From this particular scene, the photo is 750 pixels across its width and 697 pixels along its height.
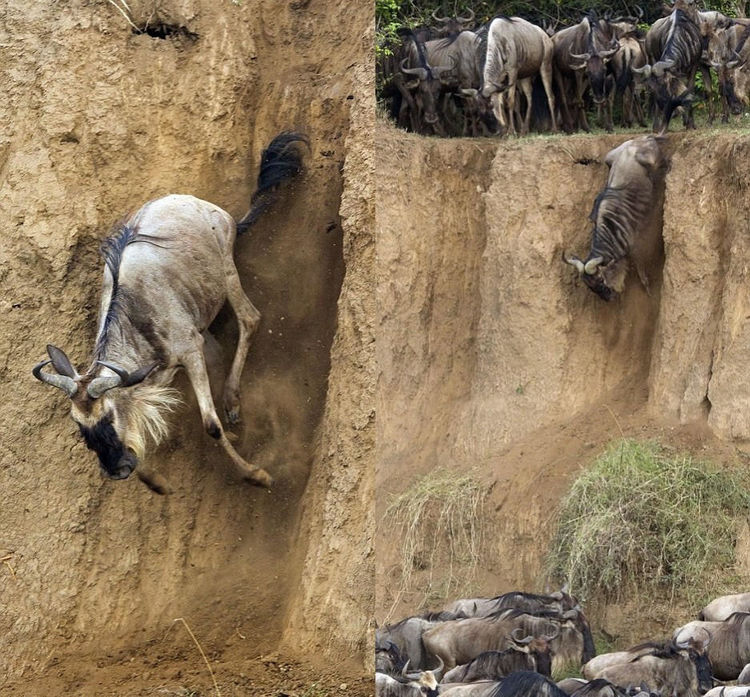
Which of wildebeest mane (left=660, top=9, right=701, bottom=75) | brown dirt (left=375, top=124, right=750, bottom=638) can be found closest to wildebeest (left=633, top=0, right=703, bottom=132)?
wildebeest mane (left=660, top=9, right=701, bottom=75)

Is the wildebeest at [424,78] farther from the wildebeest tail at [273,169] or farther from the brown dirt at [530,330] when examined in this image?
the wildebeest tail at [273,169]

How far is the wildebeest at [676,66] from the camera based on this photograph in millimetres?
16172

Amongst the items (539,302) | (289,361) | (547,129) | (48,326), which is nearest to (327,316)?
(289,361)

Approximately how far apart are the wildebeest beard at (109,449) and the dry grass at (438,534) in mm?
6514

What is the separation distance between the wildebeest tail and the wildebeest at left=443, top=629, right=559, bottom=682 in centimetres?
408

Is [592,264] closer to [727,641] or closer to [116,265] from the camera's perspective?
[727,641]

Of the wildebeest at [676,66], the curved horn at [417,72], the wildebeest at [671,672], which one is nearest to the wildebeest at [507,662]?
the wildebeest at [671,672]

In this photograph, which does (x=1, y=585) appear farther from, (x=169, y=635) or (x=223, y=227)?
(x=223, y=227)

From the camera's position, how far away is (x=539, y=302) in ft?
51.8

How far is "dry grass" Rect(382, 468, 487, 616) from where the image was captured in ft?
47.1

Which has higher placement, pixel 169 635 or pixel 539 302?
pixel 539 302

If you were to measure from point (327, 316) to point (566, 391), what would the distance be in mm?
6674

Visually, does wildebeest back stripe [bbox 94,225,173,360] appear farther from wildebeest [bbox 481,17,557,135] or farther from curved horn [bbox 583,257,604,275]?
wildebeest [bbox 481,17,557,135]

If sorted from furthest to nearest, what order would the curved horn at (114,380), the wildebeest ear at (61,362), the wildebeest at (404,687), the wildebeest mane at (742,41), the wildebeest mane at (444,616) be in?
the wildebeest mane at (742,41), the wildebeest mane at (444,616), the wildebeest at (404,687), the wildebeest ear at (61,362), the curved horn at (114,380)
